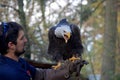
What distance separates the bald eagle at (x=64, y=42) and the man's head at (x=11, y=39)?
31 centimetres

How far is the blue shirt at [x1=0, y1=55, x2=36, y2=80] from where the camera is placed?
2.28 metres

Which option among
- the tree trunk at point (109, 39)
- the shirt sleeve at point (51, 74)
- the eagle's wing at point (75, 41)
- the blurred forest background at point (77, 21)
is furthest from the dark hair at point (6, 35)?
the tree trunk at point (109, 39)

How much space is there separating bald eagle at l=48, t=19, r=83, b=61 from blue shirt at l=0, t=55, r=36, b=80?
13.2 inches

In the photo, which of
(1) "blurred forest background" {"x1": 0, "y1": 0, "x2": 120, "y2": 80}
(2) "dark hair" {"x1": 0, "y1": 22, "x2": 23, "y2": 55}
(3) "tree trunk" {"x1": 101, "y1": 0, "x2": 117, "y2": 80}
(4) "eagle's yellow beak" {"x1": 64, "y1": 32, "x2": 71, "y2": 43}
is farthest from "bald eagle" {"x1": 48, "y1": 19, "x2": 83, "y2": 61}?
(3) "tree trunk" {"x1": 101, "y1": 0, "x2": 117, "y2": 80}

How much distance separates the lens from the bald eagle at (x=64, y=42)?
2.56 metres

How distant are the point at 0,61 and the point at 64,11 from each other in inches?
242

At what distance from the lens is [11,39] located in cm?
233

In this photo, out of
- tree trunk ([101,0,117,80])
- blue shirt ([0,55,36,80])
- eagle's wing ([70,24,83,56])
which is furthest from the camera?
tree trunk ([101,0,117,80])

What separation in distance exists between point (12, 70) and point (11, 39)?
0.20m

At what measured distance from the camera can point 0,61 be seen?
7.68 ft

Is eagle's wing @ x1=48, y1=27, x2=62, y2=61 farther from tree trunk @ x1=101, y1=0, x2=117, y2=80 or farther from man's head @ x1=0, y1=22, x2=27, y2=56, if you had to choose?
tree trunk @ x1=101, y1=0, x2=117, y2=80

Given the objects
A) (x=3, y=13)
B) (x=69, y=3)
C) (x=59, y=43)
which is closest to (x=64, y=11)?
(x=69, y=3)

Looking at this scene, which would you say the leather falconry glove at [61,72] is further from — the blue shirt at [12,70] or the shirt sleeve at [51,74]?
the blue shirt at [12,70]

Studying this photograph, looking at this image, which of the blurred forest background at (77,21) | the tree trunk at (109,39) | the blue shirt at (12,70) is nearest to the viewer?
the blue shirt at (12,70)
